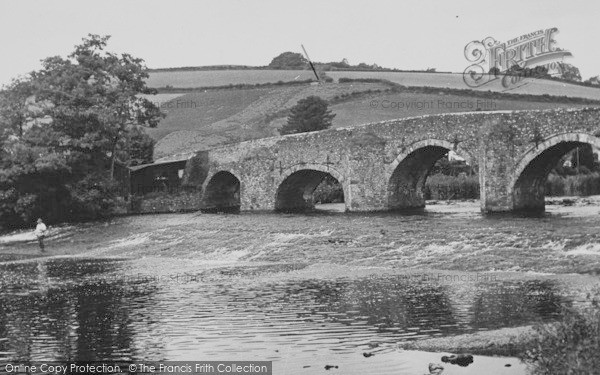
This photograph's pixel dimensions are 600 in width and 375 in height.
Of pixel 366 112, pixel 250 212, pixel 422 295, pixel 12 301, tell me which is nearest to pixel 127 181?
pixel 250 212

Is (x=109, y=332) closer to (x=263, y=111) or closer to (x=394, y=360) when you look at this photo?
(x=394, y=360)

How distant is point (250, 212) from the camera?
47125 mm

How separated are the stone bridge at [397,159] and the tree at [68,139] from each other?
7.08 meters

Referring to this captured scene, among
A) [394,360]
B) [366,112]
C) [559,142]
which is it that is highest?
[366,112]

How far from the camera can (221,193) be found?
55875mm

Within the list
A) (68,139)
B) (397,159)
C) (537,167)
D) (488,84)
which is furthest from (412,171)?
→ (488,84)

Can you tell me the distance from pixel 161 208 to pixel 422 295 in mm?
39188

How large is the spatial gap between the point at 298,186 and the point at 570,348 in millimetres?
41120

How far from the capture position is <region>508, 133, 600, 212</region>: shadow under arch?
32.1m

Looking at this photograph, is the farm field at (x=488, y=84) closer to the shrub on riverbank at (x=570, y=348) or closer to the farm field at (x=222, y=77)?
the farm field at (x=222, y=77)

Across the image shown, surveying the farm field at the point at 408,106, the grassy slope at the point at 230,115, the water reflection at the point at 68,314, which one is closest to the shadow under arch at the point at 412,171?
the water reflection at the point at 68,314

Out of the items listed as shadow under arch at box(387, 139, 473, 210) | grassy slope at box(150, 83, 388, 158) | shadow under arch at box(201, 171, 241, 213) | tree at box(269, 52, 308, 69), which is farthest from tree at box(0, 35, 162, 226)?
tree at box(269, 52, 308, 69)

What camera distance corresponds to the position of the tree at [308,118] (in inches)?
2603

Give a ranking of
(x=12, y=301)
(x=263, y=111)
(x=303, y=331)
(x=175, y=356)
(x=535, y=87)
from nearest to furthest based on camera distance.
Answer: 1. (x=175, y=356)
2. (x=303, y=331)
3. (x=12, y=301)
4. (x=535, y=87)
5. (x=263, y=111)
